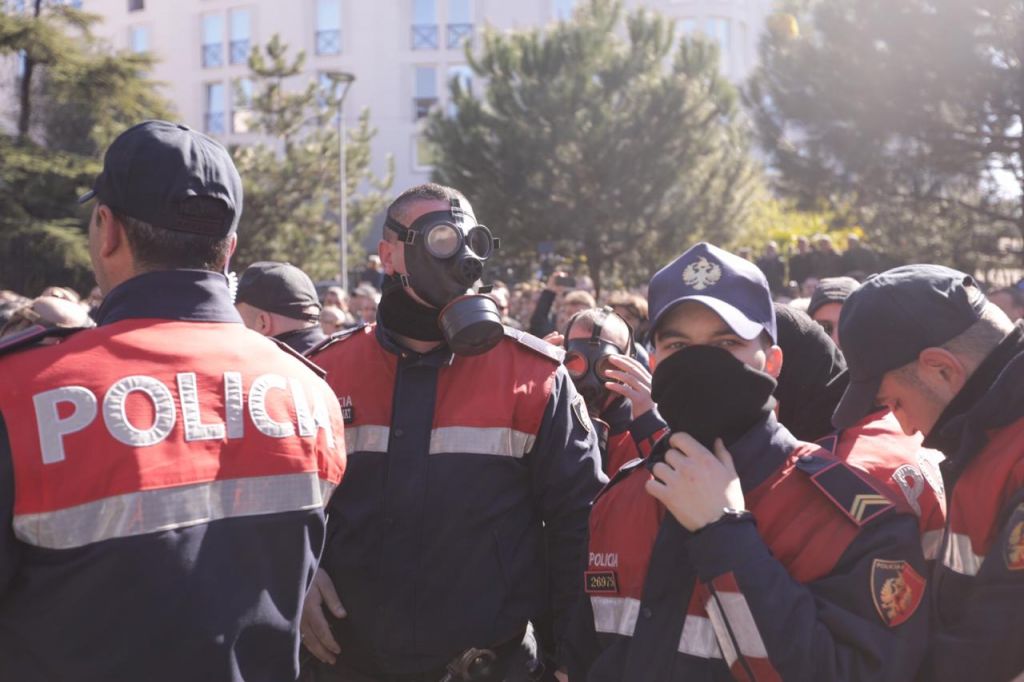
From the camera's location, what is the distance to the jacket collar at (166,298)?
2.08 metres

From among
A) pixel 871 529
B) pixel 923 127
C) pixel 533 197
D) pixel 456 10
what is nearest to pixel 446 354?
pixel 871 529

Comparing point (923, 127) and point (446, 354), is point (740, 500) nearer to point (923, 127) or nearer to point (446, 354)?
point (446, 354)

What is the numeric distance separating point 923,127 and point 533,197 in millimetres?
8593

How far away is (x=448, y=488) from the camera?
9.98ft

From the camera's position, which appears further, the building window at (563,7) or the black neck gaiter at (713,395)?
the building window at (563,7)

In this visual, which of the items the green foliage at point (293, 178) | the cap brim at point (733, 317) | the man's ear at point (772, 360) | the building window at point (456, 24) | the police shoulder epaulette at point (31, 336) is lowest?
the green foliage at point (293, 178)

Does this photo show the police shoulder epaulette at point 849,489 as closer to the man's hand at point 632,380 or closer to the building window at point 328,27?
the man's hand at point 632,380

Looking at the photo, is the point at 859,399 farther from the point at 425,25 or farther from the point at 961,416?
the point at 425,25

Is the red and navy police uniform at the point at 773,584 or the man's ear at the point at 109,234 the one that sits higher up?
the man's ear at the point at 109,234

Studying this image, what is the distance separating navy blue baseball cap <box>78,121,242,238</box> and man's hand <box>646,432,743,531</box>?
1053 mm

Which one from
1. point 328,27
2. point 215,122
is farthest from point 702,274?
point 215,122

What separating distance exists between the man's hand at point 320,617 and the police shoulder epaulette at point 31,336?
133 centimetres

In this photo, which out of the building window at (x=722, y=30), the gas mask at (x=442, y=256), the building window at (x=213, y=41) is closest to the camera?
the gas mask at (x=442, y=256)

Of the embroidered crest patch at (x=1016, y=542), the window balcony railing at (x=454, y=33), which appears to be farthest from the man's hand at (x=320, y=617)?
the window balcony railing at (x=454, y=33)
